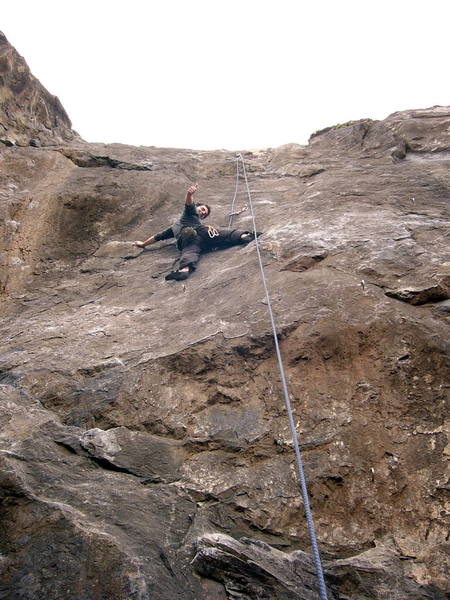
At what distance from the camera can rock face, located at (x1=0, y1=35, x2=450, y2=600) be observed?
2662mm

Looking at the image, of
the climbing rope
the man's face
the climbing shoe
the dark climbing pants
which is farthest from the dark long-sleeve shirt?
the climbing rope

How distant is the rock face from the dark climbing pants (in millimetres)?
286

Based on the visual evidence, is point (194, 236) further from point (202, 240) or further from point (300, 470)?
point (300, 470)

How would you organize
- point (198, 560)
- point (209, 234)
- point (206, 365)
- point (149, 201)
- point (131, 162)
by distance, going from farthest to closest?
point (131, 162) < point (149, 201) < point (209, 234) < point (206, 365) < point (198, 560)

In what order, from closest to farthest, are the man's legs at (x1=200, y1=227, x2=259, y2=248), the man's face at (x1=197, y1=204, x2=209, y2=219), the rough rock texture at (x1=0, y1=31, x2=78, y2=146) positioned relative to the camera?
the man's legs at (x1=200, y1=227, x2=259, y2=248) < the man's face at (x1=197, y1=204, x2=209, y2=219) < the rough rock texture at (x1=0, y1=31, x2=78, y2=146)

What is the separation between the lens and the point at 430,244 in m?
5.17

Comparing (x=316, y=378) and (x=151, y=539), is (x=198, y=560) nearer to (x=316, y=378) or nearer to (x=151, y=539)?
(x=151, y=539)

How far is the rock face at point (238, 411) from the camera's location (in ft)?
8.73

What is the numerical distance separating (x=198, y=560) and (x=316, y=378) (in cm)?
182

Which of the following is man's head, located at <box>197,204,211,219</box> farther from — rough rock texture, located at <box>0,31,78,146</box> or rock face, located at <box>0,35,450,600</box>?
rough rock texture, located at <box>0,31,78,146</box>

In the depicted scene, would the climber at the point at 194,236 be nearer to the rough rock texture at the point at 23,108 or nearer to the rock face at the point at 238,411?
the rock face at the point at 238,411

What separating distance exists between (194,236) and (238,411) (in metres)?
3.71

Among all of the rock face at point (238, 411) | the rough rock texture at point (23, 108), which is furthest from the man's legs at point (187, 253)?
the rough rock texture at point (23, 108)

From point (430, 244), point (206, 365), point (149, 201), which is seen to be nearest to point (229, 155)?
point (149, 201)
